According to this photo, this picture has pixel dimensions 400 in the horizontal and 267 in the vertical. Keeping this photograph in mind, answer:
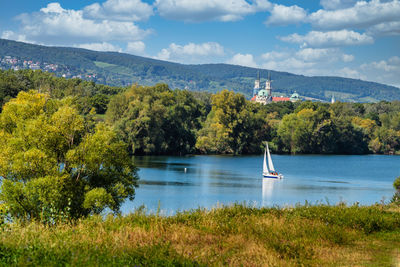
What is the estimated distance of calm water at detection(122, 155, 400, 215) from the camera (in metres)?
43.1

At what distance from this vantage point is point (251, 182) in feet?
197

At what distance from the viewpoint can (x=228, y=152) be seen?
3976 inches

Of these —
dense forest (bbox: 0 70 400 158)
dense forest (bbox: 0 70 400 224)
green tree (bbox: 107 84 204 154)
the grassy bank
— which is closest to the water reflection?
dense forest (bbox: 0 70 400 224)

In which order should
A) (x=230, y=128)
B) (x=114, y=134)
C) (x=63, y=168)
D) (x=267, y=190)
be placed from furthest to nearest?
(x=230, y=128) < (x=267, y=190) < (x=114, y=134) < (x=63, y=168)

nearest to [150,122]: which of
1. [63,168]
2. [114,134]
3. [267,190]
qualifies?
[267,190]

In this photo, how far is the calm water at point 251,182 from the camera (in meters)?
43.1

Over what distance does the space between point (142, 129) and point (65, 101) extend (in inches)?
1756

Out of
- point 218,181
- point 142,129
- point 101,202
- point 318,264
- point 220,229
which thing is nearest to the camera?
point 318,264

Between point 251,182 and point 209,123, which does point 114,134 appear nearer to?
point 251,182

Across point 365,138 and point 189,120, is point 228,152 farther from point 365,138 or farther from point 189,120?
point 365,138

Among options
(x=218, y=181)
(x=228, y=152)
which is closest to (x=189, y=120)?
(x=228, y=152)

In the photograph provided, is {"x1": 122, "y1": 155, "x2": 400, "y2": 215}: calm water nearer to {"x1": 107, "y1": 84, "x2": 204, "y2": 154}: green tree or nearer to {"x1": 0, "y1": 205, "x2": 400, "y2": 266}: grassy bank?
{"x1": 107, "y1": 84, "x2": 204, "y2": 154}: green tree

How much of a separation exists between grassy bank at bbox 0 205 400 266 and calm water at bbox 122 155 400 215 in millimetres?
17133

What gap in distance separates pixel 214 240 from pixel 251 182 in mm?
50369
